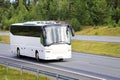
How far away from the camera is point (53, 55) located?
29266 millimetres

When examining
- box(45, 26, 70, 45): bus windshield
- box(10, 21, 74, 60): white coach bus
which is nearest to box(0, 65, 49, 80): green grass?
box(10, 21, 74, 60): white coach bus

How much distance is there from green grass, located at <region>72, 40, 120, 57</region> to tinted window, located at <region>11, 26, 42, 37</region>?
776 centimetres

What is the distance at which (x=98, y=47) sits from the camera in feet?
139

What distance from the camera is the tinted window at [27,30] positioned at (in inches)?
1201

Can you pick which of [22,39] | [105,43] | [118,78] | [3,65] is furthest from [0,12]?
[118,78]

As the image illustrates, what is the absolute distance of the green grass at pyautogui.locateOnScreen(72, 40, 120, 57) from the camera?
125ft

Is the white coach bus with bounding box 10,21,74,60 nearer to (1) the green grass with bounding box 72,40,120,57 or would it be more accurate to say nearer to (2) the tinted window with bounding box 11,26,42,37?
(2) the tinted window with bounding box 11,26,42,37

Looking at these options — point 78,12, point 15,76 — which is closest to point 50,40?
point 15,76

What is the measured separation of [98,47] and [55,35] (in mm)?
13775

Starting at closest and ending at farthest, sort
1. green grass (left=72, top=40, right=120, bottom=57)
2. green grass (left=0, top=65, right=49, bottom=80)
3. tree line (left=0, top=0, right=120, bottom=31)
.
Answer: green grass (left=0, top=65, right=49, bottom=80) < green grass (left=72, top=40, right=120, bottom=57) < tree line (left=0, top=0, right=120, bottom=31)

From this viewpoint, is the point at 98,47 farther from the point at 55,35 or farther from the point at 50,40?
the point at 50,40

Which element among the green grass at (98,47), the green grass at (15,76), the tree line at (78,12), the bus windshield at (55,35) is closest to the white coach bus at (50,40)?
the bus windshield at (55,35)

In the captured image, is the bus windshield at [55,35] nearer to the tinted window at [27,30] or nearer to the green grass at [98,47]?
the tinted window at [27,30]

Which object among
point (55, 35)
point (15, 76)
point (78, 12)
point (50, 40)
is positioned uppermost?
point (55, 35)
